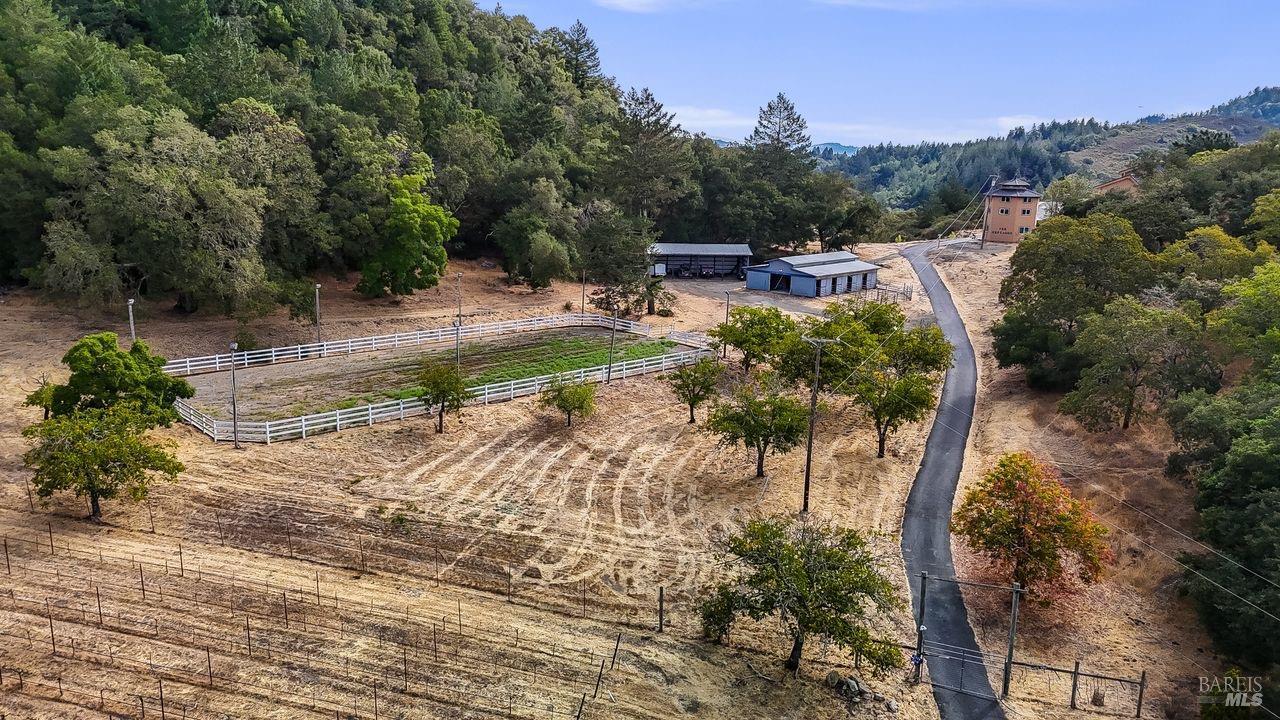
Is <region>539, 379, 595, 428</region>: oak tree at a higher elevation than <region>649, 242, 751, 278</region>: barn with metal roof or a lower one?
lower

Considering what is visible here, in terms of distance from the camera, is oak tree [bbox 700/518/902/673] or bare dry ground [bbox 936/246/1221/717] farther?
bare dry ground [bbox 936/246/1221/717]

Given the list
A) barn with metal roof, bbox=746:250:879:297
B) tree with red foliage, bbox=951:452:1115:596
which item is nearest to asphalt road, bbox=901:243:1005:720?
tree with red foliage, bbox=951:452:1115:596

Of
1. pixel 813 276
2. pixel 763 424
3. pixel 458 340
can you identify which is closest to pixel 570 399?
pixel 458 340

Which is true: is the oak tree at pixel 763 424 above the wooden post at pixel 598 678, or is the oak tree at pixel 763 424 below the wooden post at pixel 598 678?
above

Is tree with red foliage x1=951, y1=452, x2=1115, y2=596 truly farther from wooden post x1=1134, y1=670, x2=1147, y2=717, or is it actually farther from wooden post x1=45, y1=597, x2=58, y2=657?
wooden post x1=45, y1=597, x2=58, y2=657

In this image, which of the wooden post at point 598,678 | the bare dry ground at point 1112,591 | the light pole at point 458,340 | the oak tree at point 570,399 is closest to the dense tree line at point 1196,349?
the bare dry ground at point 1112,591

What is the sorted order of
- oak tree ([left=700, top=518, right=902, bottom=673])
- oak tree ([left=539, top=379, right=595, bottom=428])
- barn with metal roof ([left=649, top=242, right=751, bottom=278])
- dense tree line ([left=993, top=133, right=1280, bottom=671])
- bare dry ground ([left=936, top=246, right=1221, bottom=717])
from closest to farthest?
oak tree ([left=700, top=518, right=902, bottom=673]) < bare dry ground ([left=936, top=246, right=1221, bottom=717]) < dense tree line ([left=993, top=133, right=1280, bottom=671]) < oak tree ([left=539, top=379, right=595, bottom=428]) < barn with metal roof ([left=649, top=242, right=751, bottom=278])

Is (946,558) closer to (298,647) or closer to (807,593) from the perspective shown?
(807,593)

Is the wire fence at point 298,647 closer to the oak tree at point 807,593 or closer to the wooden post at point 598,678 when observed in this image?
the wooden post at point 598,678
